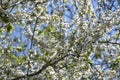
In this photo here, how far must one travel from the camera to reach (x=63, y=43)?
9688 mm

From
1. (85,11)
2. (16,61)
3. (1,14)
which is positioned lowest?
(16,61)

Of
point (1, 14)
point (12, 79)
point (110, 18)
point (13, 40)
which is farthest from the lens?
point (13, 40)

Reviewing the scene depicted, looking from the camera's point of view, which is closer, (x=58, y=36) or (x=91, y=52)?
(x=91, y=52)

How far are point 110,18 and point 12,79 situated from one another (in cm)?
286

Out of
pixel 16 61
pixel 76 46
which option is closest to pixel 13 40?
pixel 16 61

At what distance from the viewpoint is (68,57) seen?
9805 millimetres

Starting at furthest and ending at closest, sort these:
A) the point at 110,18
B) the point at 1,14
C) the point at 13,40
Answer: the point at 13,40 < the point at 110,18 < the point at 1,14

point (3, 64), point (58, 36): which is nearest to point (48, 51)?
point (58, 36)

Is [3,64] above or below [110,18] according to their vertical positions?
below

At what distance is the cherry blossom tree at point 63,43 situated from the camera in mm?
9461

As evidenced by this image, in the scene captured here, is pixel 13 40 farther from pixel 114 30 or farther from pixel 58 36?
pixel 114 30

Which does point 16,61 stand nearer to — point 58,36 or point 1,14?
point 58,36

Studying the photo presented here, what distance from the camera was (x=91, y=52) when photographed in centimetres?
942

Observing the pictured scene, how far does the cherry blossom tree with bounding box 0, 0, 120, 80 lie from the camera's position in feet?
31.0
